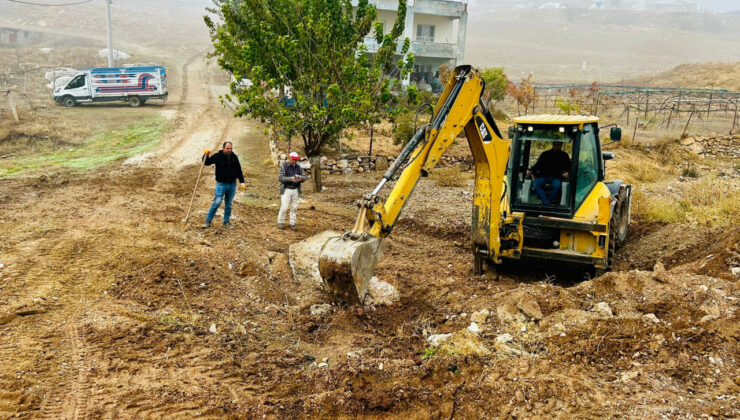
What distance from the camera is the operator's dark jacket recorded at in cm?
754

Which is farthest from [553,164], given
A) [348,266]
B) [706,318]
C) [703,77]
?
[703,77]

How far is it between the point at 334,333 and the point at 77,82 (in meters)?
27.3

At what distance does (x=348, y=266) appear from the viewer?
17.3 feet

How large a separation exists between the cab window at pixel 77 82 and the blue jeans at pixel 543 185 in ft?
89.4

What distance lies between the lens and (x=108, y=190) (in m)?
12.6

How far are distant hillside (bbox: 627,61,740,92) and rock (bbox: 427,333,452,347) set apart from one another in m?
40.9

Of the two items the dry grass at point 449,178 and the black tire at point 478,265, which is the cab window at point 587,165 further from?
the dry grass at point 449,178

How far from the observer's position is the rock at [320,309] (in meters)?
6.60

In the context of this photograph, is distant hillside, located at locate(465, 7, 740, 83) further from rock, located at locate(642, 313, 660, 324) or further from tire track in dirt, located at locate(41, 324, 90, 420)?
tire track in dirt, located at locate(41, 324, 90, 420)

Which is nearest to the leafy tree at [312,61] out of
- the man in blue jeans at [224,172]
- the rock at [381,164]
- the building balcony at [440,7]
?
the man in blue jeans at [224,172]

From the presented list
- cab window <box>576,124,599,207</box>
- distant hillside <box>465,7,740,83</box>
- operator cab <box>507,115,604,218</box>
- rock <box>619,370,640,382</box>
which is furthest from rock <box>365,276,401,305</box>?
distant hillside <box>465,7,740,83</box>

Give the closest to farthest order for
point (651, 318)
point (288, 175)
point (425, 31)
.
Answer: point (651, 318) < point (288, 175) < point (425, 31)

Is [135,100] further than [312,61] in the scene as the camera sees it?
Yes

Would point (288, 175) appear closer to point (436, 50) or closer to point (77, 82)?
point (77, 82)
